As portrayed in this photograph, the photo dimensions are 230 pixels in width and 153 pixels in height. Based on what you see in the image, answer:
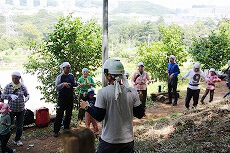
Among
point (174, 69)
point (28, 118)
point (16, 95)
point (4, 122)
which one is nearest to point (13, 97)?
point (16, 95)

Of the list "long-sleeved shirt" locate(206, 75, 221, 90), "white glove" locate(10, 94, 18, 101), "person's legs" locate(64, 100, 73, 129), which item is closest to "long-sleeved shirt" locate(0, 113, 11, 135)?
"white glove" locate(10, 94, 18, 101)

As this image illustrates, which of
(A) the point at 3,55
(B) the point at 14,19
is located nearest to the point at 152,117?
(A) the point at 3,55

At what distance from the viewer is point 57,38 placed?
37.9 ft

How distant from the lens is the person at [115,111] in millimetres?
3069

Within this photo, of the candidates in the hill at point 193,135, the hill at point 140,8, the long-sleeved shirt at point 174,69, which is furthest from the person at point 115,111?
the hill at point 140,8

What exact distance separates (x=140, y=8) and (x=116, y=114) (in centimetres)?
18635

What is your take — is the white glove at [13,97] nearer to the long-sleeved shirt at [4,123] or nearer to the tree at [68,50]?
the long-sleeved shirt at [4,123]

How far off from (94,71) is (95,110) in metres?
9.00

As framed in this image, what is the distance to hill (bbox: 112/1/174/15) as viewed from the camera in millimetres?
174250

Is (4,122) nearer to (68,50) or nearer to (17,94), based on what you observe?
(17,94)

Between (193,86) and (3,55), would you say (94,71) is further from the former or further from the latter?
(3,55)

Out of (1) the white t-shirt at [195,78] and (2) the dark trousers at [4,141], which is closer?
(2) the dark trousers at [4,141]

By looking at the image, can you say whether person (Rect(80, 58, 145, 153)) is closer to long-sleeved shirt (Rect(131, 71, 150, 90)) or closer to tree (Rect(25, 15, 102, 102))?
long-sleeved shirt (Rect(131, 71, 150, 90))

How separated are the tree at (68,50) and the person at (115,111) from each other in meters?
8.54
